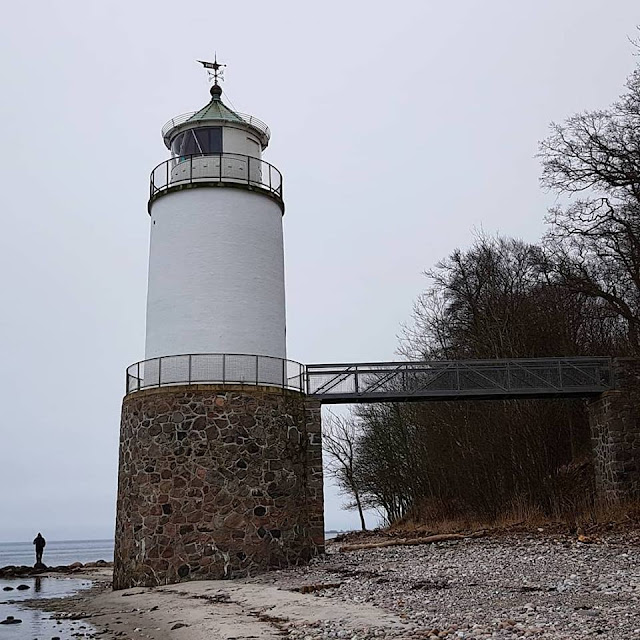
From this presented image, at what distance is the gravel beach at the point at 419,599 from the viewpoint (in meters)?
10.6

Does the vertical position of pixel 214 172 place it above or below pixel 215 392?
above

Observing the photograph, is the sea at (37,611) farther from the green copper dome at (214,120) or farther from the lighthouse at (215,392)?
the green copper dome at (214,120)

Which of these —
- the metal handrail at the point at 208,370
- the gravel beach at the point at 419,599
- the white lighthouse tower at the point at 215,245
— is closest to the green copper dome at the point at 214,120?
the white lighthouse tower at the point at 215,245

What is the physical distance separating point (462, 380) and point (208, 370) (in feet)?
24.5

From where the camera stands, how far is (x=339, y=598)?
1420 centimetres

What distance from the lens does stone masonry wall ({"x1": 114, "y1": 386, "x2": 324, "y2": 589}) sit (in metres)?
19.6

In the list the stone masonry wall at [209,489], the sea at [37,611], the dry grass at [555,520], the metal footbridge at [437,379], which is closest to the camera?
the sea at [37,611]

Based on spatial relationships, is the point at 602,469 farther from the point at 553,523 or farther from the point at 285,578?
the point at 285,578

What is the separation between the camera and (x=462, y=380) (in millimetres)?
23422

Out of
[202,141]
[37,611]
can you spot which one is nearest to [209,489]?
[37,611]

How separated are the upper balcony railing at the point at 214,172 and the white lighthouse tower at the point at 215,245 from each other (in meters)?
0.03

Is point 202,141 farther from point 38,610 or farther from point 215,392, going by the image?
point 38,610

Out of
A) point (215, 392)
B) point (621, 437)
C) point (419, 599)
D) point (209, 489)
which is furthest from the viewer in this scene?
point (621, 437)

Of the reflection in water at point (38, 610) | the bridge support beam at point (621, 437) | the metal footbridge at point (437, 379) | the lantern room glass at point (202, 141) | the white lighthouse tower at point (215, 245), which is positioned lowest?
the reflection in water at point (38, 610)
